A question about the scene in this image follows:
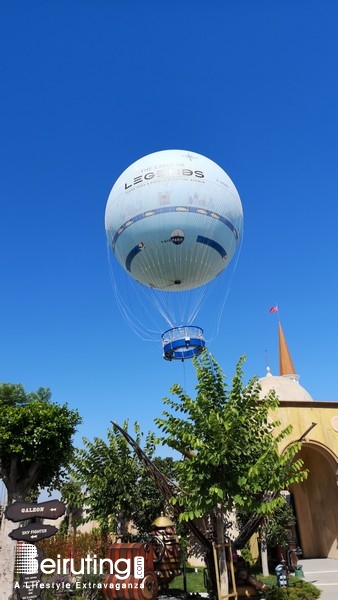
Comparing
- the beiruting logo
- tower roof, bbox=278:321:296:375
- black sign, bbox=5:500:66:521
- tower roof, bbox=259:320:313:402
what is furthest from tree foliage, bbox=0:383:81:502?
tower roof, bbox=278:321:296:375

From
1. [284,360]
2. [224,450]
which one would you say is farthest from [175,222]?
[284,360]

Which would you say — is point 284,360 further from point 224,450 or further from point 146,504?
point 224,450

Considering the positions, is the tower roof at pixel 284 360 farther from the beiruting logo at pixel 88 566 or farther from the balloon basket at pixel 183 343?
the beiruting logo at pixel 88 566

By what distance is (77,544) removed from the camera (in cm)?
1722

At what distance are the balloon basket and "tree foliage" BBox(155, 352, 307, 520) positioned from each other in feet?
20.9

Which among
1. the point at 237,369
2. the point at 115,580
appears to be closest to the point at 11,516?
the point at 115,580

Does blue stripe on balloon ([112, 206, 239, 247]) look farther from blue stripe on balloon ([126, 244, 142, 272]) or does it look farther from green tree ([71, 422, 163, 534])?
green tree ([71, 422, 163, 534])

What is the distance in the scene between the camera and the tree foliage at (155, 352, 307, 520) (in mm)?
11086

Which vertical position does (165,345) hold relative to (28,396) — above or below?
below

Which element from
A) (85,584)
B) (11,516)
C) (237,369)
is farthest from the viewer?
(85,584)

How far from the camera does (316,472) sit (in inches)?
1049

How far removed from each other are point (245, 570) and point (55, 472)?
1255 cm

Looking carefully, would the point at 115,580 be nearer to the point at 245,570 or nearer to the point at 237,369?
the point at 245,570

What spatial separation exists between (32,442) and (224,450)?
39.0 ft
